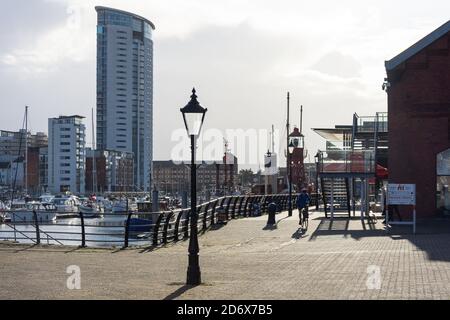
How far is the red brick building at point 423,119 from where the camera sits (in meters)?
31.4

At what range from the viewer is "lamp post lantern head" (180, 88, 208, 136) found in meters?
15.2

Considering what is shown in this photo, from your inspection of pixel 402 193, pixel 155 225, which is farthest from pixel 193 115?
pixel 402 193

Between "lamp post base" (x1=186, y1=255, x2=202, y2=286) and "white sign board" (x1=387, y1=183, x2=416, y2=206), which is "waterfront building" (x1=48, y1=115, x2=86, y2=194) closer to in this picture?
"white sign board" (x1=387, y1=183, x2=416, y2=206)

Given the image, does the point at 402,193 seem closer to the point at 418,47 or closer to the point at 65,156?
the point at 418,47

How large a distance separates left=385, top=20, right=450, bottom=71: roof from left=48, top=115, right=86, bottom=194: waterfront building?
511ft

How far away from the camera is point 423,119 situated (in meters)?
31.8

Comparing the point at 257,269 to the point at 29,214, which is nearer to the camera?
the point at 257,269

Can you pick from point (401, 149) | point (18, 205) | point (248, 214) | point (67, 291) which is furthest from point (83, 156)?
point (67, 291)

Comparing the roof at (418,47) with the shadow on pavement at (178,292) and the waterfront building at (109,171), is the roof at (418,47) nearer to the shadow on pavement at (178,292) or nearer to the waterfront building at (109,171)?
the shadow on pavement at (178,292)

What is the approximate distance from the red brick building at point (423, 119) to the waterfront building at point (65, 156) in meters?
156

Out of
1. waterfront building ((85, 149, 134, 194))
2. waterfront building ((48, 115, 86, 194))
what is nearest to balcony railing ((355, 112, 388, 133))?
waterfront building ((85, 149, 134, 194))

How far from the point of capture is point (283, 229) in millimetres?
31797

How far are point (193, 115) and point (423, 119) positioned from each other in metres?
18.9
